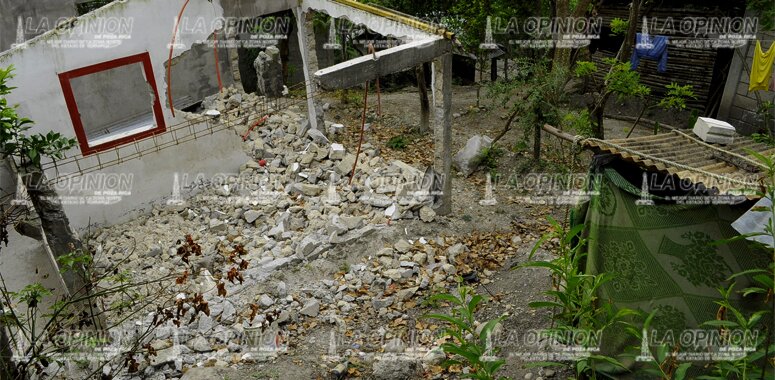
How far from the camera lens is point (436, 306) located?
781 centimetres

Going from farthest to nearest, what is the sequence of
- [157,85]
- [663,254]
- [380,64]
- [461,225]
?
1. [157,85]
2. [461,225]
3. [380,64]
4. [663,254]

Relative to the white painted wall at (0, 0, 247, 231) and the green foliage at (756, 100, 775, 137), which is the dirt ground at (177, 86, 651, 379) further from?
the white painted wall at (0, 0, 247, 231)

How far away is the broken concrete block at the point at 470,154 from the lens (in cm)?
1163

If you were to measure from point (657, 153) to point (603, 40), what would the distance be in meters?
11.3

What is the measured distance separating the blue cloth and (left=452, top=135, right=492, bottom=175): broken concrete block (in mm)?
4936

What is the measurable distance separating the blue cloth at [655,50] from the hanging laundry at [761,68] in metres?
2.19

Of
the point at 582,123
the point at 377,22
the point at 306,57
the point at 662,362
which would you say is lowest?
the point at 582,123

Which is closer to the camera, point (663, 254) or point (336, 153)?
point (663, 254)

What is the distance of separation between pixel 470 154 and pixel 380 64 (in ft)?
14.1

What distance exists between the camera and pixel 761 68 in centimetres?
1185

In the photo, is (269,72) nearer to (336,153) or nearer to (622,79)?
(336,153)

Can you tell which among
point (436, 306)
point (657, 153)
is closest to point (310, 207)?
point (436, 306)

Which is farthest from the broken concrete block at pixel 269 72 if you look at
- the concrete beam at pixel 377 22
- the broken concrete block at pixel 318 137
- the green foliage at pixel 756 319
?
the green foliage at pixel 756 319

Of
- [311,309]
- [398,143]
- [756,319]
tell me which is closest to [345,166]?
[398,143]
